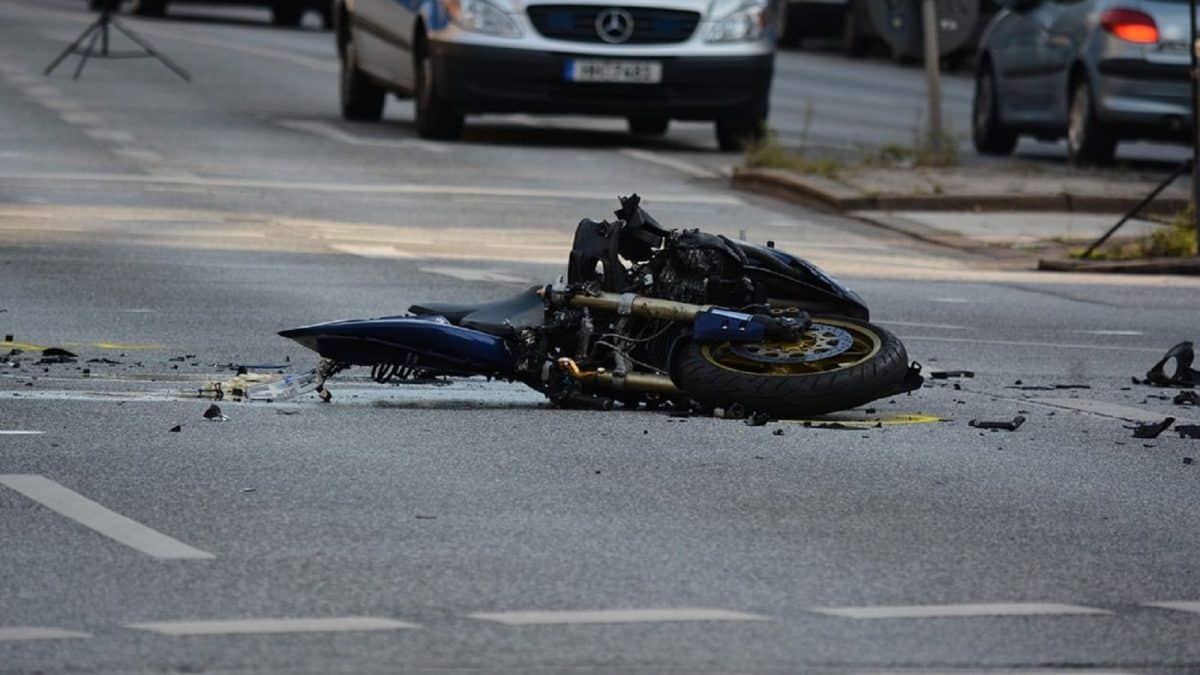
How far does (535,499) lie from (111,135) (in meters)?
16.3

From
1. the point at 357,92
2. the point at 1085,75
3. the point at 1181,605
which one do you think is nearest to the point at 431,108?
the point at 357,92

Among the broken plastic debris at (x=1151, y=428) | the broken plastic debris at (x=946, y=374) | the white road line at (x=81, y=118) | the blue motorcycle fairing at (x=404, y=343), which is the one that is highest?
the blue motorcycle fairing at (x=404, y=343)

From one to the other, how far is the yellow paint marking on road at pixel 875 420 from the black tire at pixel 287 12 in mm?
36887

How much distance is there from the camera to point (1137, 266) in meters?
16.7

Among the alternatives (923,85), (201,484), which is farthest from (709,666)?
(923,85)

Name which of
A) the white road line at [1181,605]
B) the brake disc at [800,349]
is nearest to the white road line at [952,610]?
the white road line at [1181,605]

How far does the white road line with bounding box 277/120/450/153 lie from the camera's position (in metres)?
24.0

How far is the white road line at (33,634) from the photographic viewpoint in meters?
5.96

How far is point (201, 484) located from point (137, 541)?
0.91m

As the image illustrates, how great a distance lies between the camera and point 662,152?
24750 mm

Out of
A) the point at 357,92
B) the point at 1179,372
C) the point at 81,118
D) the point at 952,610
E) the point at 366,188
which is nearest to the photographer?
the point at 952,610

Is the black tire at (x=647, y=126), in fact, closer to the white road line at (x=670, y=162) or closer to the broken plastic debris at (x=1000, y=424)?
the white road line at (x=670, y=162)

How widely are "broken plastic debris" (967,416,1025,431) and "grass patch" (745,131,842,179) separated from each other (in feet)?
39.4

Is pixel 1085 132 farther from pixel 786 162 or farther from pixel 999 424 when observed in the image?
pixel 999 424
